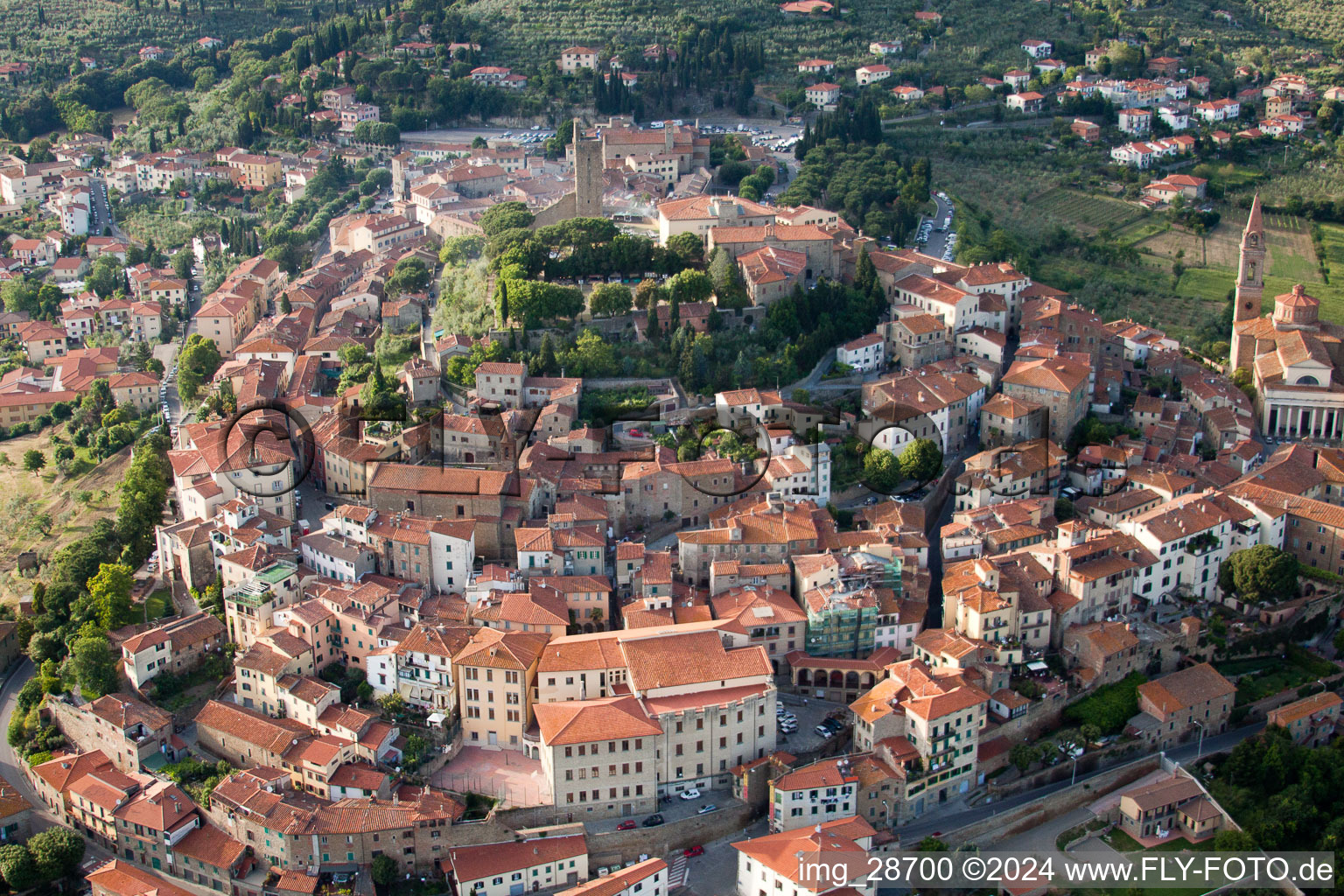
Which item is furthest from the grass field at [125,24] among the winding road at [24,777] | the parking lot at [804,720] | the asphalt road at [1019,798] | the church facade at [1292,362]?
the asphalt road at [1019,798]

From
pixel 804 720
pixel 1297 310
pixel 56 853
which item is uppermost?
pixel 1297 310

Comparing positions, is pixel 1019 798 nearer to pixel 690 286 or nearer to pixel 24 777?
pixel 690 286

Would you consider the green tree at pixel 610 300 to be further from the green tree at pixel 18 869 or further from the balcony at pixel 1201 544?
A: the green tree at pixel 18 869

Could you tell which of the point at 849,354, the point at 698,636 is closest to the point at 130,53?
the point at 849,354

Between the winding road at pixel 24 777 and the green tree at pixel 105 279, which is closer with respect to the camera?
the winding road at pixel 24 777

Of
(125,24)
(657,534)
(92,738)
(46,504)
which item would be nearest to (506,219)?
(657,534)

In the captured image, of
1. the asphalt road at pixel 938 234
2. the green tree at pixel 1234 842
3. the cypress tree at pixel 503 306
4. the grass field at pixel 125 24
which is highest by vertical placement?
the grass field at pixel 125 24
